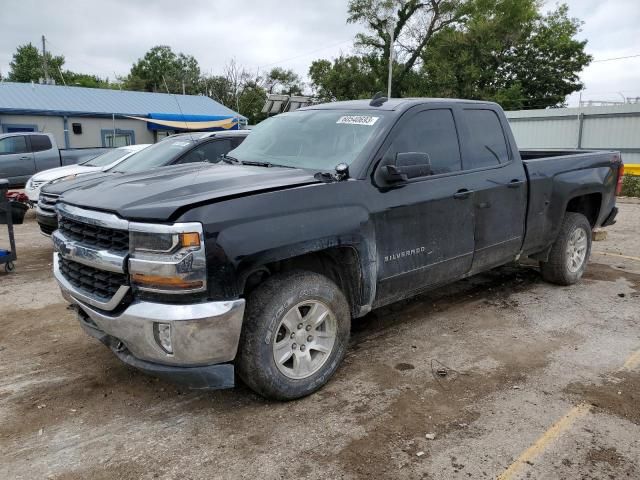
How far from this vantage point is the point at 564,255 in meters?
5.65

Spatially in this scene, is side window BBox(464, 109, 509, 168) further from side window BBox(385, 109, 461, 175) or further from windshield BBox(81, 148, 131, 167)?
windshield BBox(81, 148, 131, 167)

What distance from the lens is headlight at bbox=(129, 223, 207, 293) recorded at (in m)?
2.77

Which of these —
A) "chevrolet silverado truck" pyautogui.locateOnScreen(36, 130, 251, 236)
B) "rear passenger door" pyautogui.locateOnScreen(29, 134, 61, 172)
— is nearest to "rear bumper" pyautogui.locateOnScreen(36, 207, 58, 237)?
"chevrolet silverado truck" pyautogui.locateOnScreen(36, 130, 251, 236)

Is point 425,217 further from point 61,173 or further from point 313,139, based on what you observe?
point 61,173

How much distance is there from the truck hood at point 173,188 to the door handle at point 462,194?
128cm

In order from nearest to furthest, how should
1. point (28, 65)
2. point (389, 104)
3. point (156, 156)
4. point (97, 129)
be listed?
point (389, 104), point (156, 156), point (97, 129), point (28, 65)

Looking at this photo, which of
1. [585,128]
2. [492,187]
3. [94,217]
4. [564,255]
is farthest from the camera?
[585,128]

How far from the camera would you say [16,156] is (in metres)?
14.6

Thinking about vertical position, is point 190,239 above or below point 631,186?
above

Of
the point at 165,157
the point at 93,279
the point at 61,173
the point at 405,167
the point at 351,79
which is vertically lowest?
the point at 93,279

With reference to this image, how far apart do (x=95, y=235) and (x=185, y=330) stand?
0.88 m

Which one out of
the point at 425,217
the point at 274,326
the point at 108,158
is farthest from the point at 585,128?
the point at 274,326

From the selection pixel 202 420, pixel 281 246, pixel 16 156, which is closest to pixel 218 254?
pixel 281 246

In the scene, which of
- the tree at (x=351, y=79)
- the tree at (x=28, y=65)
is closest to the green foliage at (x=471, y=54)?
the tree at (x=351, y=79)
